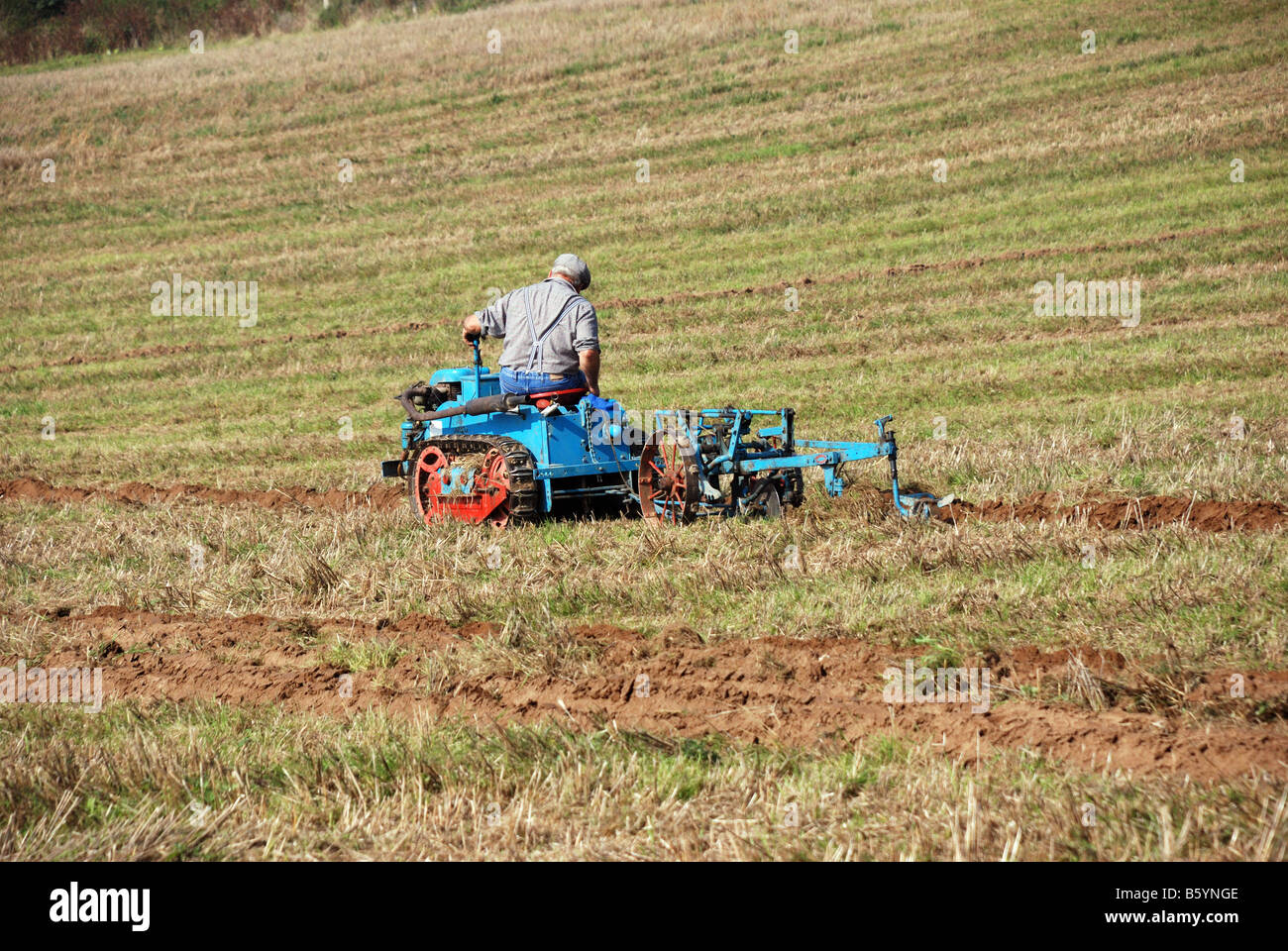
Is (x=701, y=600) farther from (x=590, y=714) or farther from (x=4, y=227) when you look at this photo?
(x=4, y=227)

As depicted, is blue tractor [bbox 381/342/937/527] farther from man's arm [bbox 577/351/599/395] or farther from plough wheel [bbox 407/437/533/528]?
man's arm [bbox 577/351/599/395]

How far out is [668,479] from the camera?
829 centimetres

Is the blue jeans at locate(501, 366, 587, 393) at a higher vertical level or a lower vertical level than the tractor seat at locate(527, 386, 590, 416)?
higher

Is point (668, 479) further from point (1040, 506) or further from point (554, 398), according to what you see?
point (1040, 506)

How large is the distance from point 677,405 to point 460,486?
5.34m

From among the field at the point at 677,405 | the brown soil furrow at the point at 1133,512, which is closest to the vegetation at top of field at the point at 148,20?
the field at the point at 677,405

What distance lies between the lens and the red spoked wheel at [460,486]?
8508 millimetres

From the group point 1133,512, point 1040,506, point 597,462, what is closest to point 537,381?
point 597,462

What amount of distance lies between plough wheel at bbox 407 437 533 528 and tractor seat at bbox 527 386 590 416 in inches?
12.3

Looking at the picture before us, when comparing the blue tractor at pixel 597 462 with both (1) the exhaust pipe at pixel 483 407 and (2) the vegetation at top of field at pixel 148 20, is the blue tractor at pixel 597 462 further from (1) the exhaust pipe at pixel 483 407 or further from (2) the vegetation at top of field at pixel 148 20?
(2) the vegetation at top of field at pixel 148 20

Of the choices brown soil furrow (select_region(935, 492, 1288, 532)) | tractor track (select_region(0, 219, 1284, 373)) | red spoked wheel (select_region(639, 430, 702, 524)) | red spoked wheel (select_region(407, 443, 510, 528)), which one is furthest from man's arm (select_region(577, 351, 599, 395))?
tractor track (select_region(0, 219, 1284, 373))

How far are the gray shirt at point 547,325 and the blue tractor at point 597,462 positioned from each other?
0.24 m

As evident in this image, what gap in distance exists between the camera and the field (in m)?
4.20

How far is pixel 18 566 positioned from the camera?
8.14 metres
